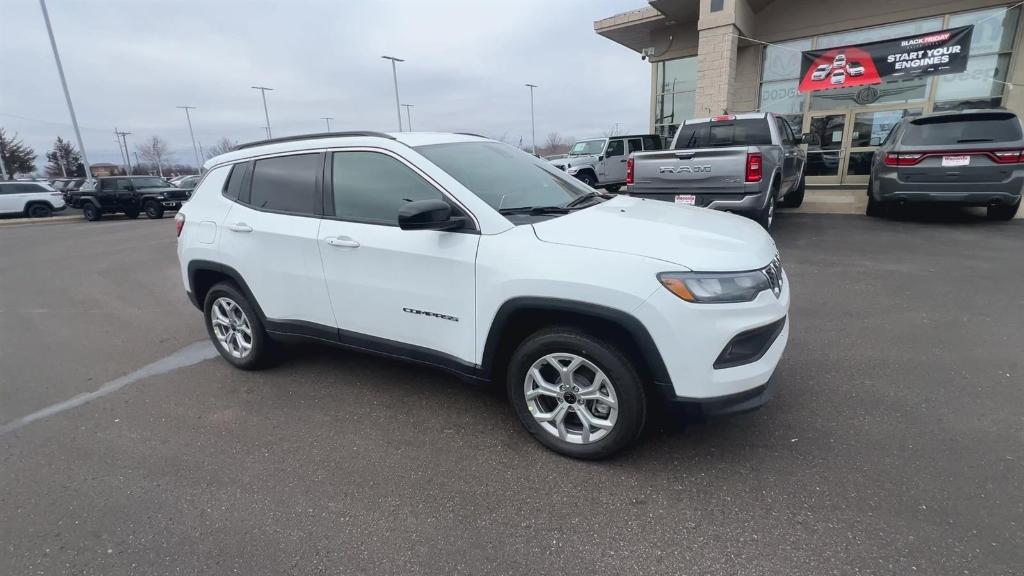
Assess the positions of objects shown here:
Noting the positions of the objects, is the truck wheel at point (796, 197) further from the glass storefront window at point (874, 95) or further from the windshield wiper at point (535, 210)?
the windshield wiper at point (535, 210)

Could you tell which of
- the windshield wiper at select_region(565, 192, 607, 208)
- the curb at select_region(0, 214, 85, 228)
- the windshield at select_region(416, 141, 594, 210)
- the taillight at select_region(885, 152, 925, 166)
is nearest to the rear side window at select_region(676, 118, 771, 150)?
the taillight at select_region(885, 152, 925, 166)

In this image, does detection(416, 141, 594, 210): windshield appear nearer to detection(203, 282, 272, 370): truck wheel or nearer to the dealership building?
detection(203, 282, 272, 370): truck wheel

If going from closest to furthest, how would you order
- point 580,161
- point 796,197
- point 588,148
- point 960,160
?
point 960,160 → point 796,197 → point 580,161 → point 588,148

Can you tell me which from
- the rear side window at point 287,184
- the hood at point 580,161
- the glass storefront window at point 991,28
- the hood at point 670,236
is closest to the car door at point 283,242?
the rear side window at point 287,184

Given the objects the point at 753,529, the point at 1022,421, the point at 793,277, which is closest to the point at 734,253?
the point at 753,529

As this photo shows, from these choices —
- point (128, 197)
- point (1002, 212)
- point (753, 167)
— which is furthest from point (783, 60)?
point (128, 197)

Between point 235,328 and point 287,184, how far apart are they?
1310 millimetres

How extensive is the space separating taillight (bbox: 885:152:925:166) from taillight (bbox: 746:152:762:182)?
11.1 ft

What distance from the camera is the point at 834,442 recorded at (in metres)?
2.90

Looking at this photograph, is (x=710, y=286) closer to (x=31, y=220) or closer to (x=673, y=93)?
(x=673, y=93)

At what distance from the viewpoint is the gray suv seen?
783 centimetres

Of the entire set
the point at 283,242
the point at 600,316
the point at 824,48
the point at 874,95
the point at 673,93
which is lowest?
the point at 600,316

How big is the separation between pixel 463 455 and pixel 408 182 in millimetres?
1614

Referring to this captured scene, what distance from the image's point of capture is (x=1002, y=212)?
8.83 metres
